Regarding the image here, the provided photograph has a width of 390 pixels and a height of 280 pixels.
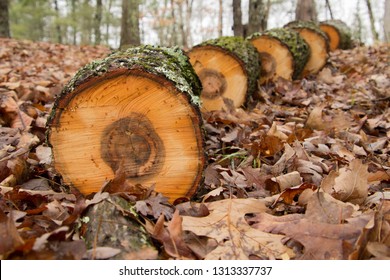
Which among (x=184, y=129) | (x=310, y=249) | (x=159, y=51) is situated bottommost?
(x=310, y=249)

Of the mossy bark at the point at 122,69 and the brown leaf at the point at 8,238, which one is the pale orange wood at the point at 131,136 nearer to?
the mossy bark at the point at 122,69

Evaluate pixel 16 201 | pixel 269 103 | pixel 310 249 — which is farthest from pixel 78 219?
pixel 269 103

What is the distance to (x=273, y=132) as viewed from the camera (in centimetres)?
294

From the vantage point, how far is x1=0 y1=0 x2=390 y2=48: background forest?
809 cm

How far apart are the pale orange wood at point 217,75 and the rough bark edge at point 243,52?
31mm

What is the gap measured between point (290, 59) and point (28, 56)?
4.91 meters

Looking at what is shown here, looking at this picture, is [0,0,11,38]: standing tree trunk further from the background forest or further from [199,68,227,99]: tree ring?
[199,68,227,99]: tree ring

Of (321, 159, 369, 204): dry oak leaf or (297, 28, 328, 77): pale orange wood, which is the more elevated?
(297, 28, 328, 77): pale orange wood

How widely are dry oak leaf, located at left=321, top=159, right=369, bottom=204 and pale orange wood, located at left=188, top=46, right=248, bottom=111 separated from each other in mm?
2021

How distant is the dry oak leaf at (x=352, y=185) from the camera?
2021 mm

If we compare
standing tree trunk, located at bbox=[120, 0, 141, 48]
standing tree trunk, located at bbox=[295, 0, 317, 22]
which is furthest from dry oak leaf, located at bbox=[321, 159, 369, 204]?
standing tree trunk, located at bbox=[295, 0, 317, 22]

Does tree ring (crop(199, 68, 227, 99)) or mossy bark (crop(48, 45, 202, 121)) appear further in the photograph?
tree ring (crop(199, 68, 227, 99))

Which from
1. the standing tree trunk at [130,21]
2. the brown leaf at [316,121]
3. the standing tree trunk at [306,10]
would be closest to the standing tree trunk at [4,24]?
the standing tree trunk at [130,21]

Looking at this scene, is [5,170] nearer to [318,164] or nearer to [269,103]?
[318,164]
